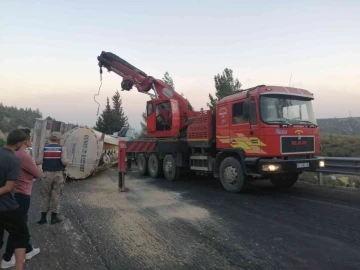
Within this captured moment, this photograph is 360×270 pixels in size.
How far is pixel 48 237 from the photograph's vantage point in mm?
5008

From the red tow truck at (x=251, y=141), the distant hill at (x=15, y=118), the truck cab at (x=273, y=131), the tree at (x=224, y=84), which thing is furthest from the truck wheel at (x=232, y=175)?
the distant hill at (x=15, y=118)

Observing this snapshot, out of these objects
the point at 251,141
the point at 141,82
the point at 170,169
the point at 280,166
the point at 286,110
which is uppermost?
the point at 141,82

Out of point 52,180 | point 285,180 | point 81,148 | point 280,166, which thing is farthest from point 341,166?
point 81,148

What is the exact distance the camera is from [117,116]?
40031 mm

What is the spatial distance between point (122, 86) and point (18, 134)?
10.5 m

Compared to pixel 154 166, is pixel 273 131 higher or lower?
higher

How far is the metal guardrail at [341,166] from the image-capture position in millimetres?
8422

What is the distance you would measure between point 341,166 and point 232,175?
3144 millimetres

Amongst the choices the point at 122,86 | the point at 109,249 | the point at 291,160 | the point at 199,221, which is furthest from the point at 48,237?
the point at 122,86

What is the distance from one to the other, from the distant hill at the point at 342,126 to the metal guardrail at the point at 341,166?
2366 centimetres

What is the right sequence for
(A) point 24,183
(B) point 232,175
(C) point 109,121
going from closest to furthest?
(A) point 24,183, (B) point 232,175, (C) point 109,121

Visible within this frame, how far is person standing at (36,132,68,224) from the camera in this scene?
5.88 meters

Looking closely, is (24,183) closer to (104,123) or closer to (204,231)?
(204,231)

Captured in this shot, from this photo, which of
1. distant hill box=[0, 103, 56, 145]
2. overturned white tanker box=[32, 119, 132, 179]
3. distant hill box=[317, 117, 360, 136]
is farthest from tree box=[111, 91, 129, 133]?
overturned white tanker box=[32, 119, 132, 179]
